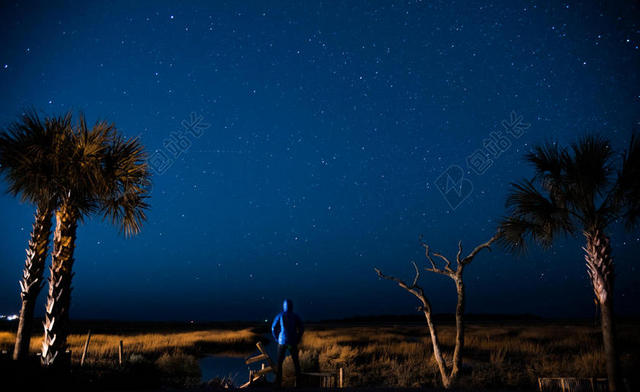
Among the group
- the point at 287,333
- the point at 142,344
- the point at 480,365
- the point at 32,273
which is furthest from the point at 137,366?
the point at 142,344

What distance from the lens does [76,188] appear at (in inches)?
413

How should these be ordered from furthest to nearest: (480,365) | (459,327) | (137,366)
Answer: (480,365), (459,327), (137,366)

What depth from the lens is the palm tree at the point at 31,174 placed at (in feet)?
32.9

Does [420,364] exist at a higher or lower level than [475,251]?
lower

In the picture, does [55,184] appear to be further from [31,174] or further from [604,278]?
[604,278]

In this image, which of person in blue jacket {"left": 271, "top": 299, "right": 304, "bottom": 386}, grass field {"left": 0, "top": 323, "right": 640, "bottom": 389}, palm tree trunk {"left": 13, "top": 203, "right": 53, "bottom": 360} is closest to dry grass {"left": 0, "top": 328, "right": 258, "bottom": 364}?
grass field {"left": 0, "top": 323, "right": 640, "bottom": 389}

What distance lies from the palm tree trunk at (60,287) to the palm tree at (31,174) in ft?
1.92

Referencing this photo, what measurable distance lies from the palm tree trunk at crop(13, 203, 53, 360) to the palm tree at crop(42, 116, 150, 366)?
1.77 ft

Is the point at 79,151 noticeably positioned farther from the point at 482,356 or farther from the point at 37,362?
the point at 482,356

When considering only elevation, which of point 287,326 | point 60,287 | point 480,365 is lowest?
point 480,365

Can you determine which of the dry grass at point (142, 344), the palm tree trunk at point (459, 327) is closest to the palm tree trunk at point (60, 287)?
the dry grass at point (142, 344)

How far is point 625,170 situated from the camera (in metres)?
8.97

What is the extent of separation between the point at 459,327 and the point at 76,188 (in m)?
12.8

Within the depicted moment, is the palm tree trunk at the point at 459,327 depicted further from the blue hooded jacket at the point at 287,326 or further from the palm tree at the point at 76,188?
the palm tree at the point at 76,188
